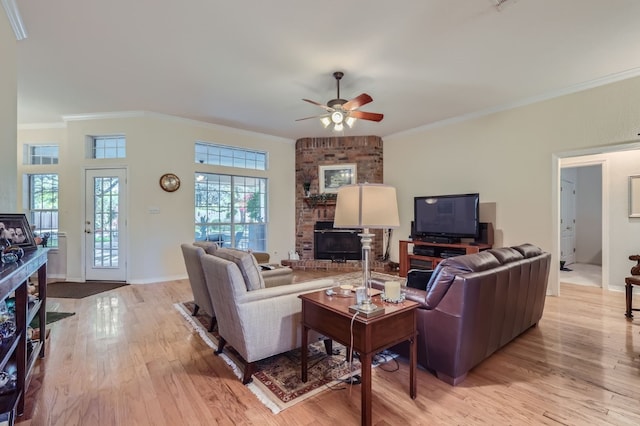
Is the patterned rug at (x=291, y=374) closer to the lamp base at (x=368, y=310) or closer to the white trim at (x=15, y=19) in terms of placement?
the lamp base at (x=368, y=310)

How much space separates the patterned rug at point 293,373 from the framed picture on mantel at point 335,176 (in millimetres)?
4135

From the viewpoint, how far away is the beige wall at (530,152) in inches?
147

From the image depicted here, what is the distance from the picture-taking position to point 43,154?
566 cm

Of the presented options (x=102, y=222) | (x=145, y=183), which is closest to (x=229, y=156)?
(x=145, y=183)

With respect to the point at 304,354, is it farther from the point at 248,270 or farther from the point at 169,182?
the point at 169,182

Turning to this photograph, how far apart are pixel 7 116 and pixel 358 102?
3.10m

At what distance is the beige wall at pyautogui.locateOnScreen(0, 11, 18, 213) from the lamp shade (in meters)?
2.70

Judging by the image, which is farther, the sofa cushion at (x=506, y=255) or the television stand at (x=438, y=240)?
the television stand at (x=438, y=240)

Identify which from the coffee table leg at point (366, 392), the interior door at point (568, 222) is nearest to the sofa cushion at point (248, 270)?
the coffee table leg at point (366, 392)

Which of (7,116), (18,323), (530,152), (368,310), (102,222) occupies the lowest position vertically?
(18,323)

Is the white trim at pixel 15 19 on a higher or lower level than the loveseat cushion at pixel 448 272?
higher

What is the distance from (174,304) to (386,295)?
3.10 m

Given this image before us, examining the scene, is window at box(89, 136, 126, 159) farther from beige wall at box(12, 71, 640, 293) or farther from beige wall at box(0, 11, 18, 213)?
beige wall at box(0, 11, 18, 213)

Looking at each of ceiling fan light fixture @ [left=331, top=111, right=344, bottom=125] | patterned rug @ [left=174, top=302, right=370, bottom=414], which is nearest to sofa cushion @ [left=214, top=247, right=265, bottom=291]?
patterned rug @ [left=174, top=302, right=370, bottom=414]
